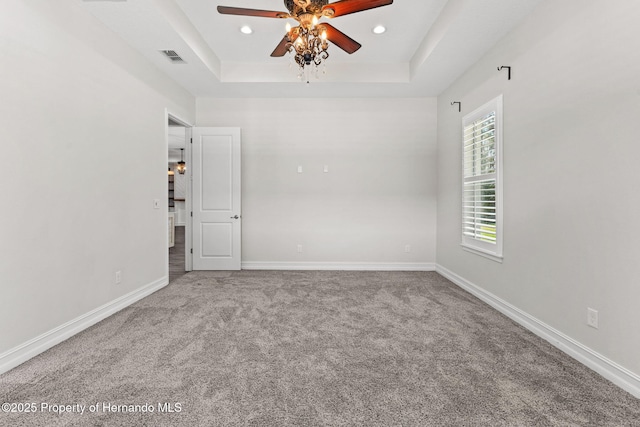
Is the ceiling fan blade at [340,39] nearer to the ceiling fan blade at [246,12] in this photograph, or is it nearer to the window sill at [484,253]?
the ceiling fan blade at [246,12]

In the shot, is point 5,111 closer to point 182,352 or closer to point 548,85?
point 182,352

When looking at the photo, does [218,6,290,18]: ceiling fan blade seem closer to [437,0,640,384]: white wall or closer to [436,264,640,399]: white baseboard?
[437,0,640,384]: white wall

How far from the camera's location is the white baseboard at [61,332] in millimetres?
1894

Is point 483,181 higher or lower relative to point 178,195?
lower

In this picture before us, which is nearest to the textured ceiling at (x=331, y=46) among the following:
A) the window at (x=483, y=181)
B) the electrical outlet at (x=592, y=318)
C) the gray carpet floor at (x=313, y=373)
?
the window at (x=483, y=181)

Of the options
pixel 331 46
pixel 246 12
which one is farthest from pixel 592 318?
pixel 331 46

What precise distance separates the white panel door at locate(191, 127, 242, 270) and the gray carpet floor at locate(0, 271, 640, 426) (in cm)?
160

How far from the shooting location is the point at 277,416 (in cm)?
146

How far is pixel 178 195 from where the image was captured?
37.2ft

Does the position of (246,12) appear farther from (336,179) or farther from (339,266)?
(339,266)

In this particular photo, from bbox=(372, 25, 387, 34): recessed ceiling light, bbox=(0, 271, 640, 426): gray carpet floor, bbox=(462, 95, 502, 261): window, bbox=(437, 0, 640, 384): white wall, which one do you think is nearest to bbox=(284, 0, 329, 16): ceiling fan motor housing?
bbox=(372, 25, 387, 34): recessed ceiling light

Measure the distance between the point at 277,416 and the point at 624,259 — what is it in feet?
7.43

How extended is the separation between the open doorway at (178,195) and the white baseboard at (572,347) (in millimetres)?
4190

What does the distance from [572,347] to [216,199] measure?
14.8 feet
